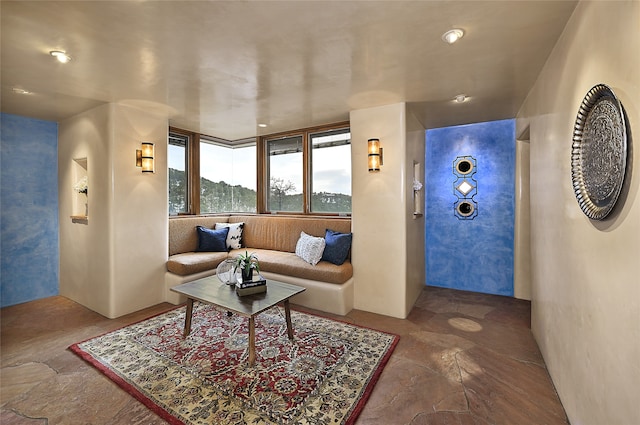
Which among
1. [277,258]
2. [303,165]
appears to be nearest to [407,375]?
[277,258]

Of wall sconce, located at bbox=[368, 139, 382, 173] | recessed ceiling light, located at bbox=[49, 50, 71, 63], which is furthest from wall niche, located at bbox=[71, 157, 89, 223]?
wall sconce, located at bbox=[368, 139, 382, 173]

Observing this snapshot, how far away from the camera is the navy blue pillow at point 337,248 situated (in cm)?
347

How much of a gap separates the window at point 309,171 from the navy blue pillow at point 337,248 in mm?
736

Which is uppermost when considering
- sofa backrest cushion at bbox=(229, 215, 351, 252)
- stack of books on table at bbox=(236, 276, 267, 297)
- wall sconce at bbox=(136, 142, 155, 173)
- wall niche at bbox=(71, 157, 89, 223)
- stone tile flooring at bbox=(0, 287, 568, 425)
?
wall sconce at bbox=(136, 142, 155, 173)

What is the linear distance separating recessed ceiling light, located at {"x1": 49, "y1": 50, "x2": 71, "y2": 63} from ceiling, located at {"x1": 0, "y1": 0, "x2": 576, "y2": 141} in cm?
4

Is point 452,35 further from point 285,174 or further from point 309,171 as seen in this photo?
point 285,174

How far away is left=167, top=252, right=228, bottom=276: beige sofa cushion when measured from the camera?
3.57m

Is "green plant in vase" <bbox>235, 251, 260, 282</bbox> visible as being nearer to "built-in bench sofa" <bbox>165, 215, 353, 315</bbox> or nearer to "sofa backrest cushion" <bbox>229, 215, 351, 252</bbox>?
"built-in bench sofa" <bbox>165, 215, 353, 315</bbox>

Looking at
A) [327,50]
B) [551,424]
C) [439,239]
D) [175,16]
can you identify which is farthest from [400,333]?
[175,16]

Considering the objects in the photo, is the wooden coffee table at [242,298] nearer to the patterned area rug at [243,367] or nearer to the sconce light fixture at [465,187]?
the patterned area rug at [243,367]

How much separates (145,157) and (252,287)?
7.34 feet

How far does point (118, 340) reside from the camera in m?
2.64

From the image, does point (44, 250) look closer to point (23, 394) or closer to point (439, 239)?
point (23, 394)

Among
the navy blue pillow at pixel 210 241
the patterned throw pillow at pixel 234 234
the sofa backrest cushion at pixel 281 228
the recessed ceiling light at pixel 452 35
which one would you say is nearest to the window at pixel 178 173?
the navy blue pillow at pixel 210 241
